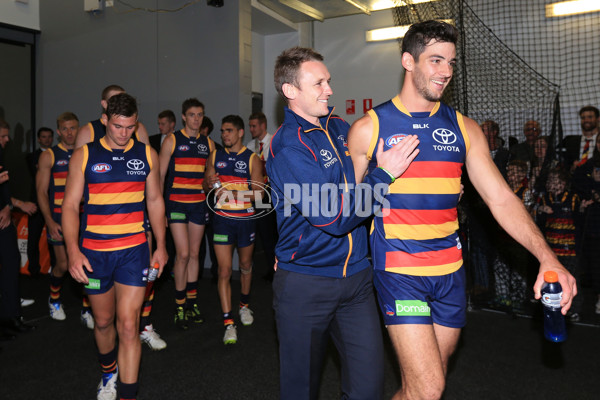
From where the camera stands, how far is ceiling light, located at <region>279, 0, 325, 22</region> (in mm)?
7547

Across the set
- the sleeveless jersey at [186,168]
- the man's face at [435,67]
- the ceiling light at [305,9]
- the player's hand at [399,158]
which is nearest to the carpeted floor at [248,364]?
the sleeveless jersey at [186,168]

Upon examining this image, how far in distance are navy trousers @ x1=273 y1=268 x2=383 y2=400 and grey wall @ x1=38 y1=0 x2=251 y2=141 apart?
16.1 feet

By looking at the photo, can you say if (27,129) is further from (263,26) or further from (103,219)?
(103,219)

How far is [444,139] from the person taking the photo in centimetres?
214

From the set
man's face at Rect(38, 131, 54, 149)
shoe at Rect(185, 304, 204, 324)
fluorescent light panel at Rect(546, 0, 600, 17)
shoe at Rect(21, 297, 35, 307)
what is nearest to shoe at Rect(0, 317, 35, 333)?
shoe at Rect(21, 297, 35, 307)

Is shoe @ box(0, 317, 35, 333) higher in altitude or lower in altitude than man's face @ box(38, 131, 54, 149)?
lower

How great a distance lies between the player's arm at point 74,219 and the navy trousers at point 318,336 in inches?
51.8

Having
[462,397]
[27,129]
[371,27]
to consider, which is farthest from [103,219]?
[371,27]

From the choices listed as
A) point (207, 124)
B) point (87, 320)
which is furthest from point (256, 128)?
point (87, 320)

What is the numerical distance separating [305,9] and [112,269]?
618cm

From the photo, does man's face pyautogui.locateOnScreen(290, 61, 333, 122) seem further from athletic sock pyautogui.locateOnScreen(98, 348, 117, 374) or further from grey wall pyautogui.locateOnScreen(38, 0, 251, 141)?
grey wall pyautogui.locateOnScreen(38, 0, 251, 141)

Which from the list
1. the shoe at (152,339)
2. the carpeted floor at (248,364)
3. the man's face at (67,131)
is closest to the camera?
the carpeted floor at (248,364)

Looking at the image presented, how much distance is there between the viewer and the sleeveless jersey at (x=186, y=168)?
4.70 meters

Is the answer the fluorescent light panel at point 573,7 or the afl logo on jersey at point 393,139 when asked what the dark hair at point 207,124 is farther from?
the fluorescent light panel at point 573,7
